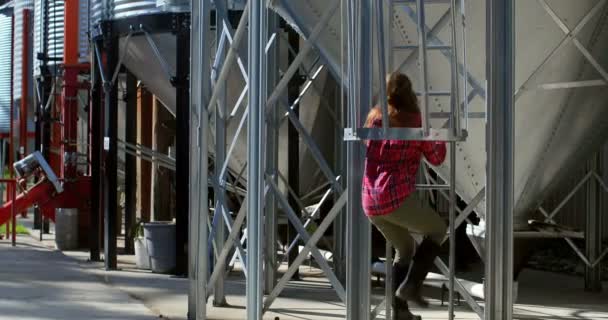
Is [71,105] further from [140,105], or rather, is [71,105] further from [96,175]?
[96,175]

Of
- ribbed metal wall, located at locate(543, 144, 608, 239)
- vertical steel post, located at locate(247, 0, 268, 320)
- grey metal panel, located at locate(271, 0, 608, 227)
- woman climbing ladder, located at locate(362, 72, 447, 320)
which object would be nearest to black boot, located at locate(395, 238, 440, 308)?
woman climbing ladder, located at locate(362, 72, 447, 320)

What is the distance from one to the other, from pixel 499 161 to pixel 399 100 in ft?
2.23

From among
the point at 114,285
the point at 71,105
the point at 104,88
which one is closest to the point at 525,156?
the point at 114,285

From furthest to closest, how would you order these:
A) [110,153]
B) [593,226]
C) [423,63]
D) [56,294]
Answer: [110,153], [593,226], [56,294], [423,63]

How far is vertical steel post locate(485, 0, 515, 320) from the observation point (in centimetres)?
685

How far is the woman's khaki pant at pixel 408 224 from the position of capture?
6.95 m

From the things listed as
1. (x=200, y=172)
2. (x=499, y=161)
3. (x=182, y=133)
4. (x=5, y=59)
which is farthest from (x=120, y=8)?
(x=5, y=59)

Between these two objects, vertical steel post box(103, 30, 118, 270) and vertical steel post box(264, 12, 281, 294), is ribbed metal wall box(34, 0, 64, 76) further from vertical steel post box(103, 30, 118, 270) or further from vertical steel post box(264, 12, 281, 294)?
vertical steel post box(264, 12, 281, 294)

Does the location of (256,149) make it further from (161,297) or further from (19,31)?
(19,31)

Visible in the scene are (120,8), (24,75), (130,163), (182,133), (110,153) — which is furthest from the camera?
(24,75)

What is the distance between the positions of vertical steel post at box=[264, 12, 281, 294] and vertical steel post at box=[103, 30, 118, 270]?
9.09ft

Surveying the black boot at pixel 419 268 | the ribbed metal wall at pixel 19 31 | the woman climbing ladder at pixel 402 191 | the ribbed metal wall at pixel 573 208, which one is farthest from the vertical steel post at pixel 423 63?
the ribbed metal wall at pixel 19 31

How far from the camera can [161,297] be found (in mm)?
11203

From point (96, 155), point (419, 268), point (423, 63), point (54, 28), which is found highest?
point (54, 28)
